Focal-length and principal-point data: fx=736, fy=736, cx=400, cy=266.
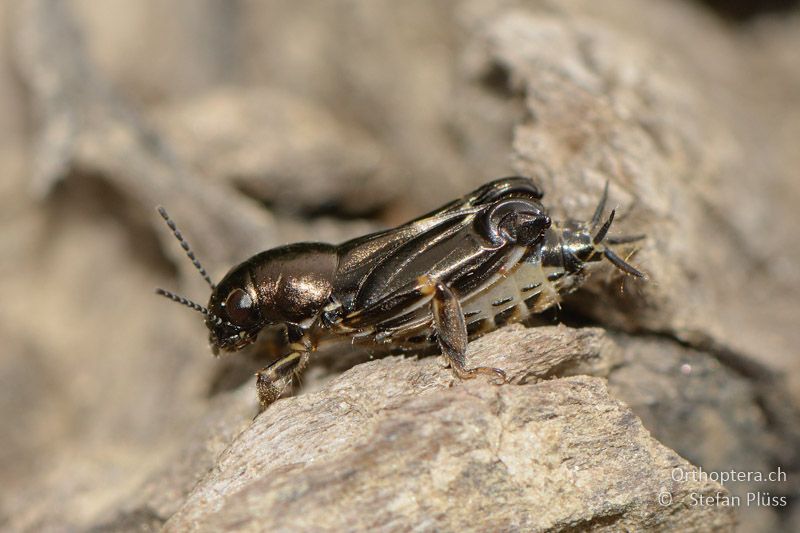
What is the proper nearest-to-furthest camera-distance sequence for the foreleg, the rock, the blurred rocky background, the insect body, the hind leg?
the rock → the blurred rocky background → the hind leg → the insect body → the foreleg

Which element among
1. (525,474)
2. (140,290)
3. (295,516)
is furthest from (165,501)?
(140,290)

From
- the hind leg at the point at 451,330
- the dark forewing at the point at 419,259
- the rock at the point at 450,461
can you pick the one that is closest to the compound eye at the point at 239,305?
the dark forewing at the point at 419,259

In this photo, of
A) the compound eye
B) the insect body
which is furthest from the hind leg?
the compound eye

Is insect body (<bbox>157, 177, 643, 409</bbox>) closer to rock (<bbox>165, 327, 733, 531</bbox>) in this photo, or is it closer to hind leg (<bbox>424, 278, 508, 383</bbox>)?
hind leg (<bbox>424, 278, 508, 383</bbox>)

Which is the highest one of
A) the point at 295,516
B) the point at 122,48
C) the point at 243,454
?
the point at 122,48

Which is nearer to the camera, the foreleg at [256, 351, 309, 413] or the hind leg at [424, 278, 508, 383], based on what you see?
the hind leg at [424, 278, 508, 383]

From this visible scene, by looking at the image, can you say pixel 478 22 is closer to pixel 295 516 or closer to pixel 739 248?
pixel 739 248

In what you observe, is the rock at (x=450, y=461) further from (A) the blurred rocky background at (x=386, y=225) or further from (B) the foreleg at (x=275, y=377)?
(B) the foreleg at (x=275, y=377)
